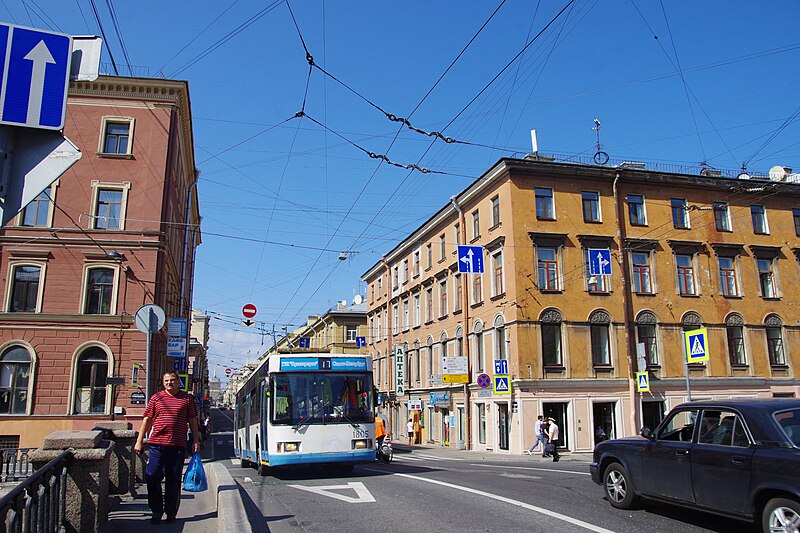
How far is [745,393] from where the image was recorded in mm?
32281

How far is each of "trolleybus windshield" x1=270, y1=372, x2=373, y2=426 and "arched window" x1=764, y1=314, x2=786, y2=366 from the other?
27524 millimetres

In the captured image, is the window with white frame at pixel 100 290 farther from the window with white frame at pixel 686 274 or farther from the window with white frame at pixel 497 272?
the window with white frame at pixel 686 274

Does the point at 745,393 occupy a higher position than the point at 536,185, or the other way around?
the point at 536,185

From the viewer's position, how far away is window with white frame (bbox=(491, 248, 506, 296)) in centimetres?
3181

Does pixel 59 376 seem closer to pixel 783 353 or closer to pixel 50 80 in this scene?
pixel 50 80

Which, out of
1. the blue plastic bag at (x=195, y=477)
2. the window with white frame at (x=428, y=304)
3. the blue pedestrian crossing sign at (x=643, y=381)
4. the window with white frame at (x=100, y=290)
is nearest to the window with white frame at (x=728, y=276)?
the blue pedestrian crossing sign at (x=643, y=381)

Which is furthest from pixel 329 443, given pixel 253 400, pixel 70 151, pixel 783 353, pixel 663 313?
pixel 783 353

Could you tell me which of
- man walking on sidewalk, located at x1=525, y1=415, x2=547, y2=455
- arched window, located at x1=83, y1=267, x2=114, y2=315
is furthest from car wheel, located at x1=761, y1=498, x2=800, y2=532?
arched window, located at x1=83, y1=267, x2=114, y2=315

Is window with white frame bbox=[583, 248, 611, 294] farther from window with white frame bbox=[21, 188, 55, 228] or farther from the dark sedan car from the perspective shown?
window with white frame bbox=[21, 188, 55, 228]

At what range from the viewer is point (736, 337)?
33188 millimetres

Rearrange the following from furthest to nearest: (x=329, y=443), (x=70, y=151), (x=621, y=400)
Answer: (x=621, y=400) → (x=329, y=443) → (x=70, y=151)

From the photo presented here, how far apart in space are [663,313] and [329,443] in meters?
23.4

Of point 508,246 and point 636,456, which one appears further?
point 508,246

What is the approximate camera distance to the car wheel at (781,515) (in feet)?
19.7
